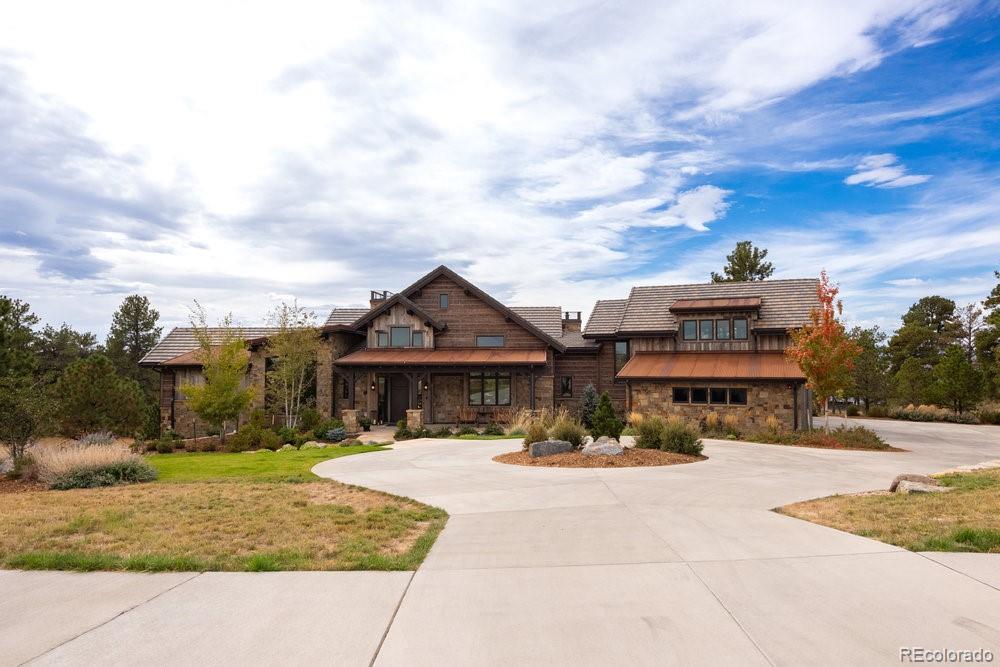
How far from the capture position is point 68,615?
4.96 meters

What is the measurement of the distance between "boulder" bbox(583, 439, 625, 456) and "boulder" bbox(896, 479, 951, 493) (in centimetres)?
593

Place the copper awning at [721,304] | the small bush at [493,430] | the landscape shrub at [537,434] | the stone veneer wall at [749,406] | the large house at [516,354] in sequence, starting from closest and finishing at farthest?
the landscape shrub at [537,434] < the stone veneer wall at [749,406] < the small bush at [493,430] < the large house at [516,354] < the copper awning at [721,304]

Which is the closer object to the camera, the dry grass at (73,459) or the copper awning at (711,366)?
the dry grass at (73,459)

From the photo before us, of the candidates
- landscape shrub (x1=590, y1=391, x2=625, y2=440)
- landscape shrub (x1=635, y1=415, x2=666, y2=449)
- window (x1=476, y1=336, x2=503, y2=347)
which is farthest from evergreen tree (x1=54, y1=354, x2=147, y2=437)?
landscape shrub (x1=635, y1=415, x2=666, y2=449)

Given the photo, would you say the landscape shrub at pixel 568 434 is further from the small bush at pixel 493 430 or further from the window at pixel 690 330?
the window at pixel 690 330

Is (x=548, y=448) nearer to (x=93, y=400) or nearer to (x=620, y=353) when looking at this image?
(x=93, y=400)

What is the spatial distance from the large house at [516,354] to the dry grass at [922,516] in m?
15.4

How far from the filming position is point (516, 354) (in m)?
28.3

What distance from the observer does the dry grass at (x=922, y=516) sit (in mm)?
6605

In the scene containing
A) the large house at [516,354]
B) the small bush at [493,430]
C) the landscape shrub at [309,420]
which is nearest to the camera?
the small bush at [493,430]

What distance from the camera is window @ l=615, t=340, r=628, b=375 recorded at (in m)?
30.0

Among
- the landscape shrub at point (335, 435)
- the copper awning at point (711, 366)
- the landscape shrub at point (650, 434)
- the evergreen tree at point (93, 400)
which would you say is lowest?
the landscape shrub at point (335, 435)

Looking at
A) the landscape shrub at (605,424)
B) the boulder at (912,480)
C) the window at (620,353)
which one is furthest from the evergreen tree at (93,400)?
the window at (620,353)

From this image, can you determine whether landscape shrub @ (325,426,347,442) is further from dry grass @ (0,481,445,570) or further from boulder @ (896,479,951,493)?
boulder @ (896,479,951,493)
